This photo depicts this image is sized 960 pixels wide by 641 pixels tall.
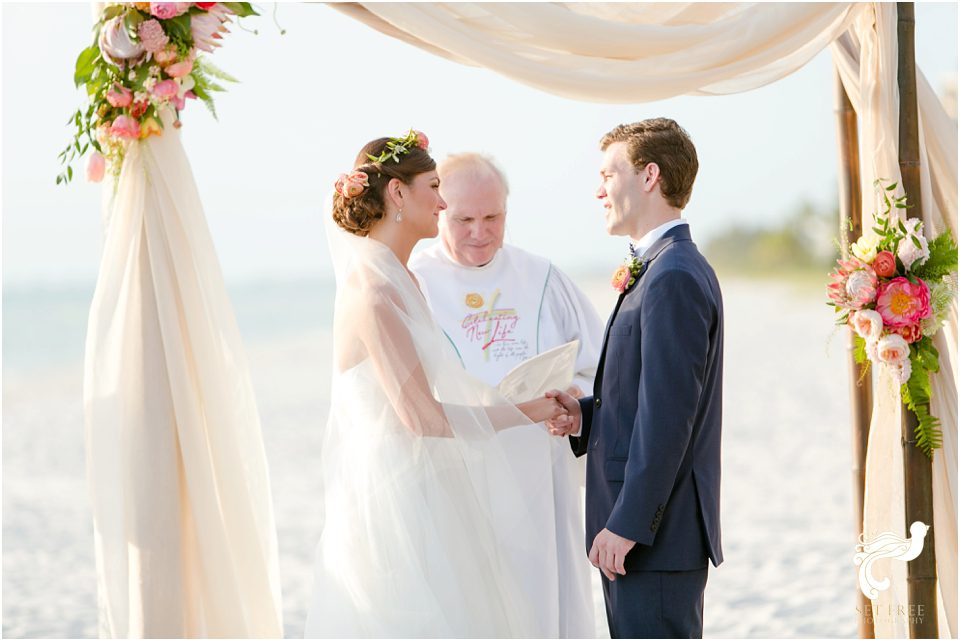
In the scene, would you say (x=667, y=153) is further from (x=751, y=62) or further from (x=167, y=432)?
(x=167, y=432)

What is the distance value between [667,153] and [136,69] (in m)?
1.55

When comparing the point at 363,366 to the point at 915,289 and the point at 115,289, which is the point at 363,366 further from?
the point at 915,289

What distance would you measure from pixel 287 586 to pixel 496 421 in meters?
8.30

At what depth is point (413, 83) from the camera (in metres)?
25.1

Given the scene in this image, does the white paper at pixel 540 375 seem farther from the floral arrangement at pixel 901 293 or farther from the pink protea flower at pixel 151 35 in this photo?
the pink protea flower at pixel 151 35

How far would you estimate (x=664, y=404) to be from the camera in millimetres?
2465

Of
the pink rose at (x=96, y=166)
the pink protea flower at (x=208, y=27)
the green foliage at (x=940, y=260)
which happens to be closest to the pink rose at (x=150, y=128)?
the pink rose at (x=96, y=166)

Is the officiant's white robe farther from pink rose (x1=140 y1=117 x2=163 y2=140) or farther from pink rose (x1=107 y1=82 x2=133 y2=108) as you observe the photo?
pink rose (x1=107 y1=82 x2=133 y2=108)

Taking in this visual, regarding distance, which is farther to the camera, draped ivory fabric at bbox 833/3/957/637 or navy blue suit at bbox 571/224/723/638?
draped ivory fabric at bbox 833/3/957/637

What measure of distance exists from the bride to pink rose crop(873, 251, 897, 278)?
4.41 ft

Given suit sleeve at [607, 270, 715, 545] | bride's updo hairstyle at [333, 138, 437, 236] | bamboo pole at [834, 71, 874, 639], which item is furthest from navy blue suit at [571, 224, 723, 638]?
bamboo pole at [834, 71, 874, 639]

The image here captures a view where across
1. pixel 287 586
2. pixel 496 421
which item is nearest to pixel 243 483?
pixel 496 421

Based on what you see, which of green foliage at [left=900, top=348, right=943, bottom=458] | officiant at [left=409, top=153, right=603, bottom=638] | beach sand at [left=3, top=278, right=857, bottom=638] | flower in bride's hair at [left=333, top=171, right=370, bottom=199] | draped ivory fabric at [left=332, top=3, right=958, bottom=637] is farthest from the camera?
beach sand at [left=3, top=278, right=857, bottom=638]

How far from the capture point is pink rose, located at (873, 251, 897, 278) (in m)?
3.22
